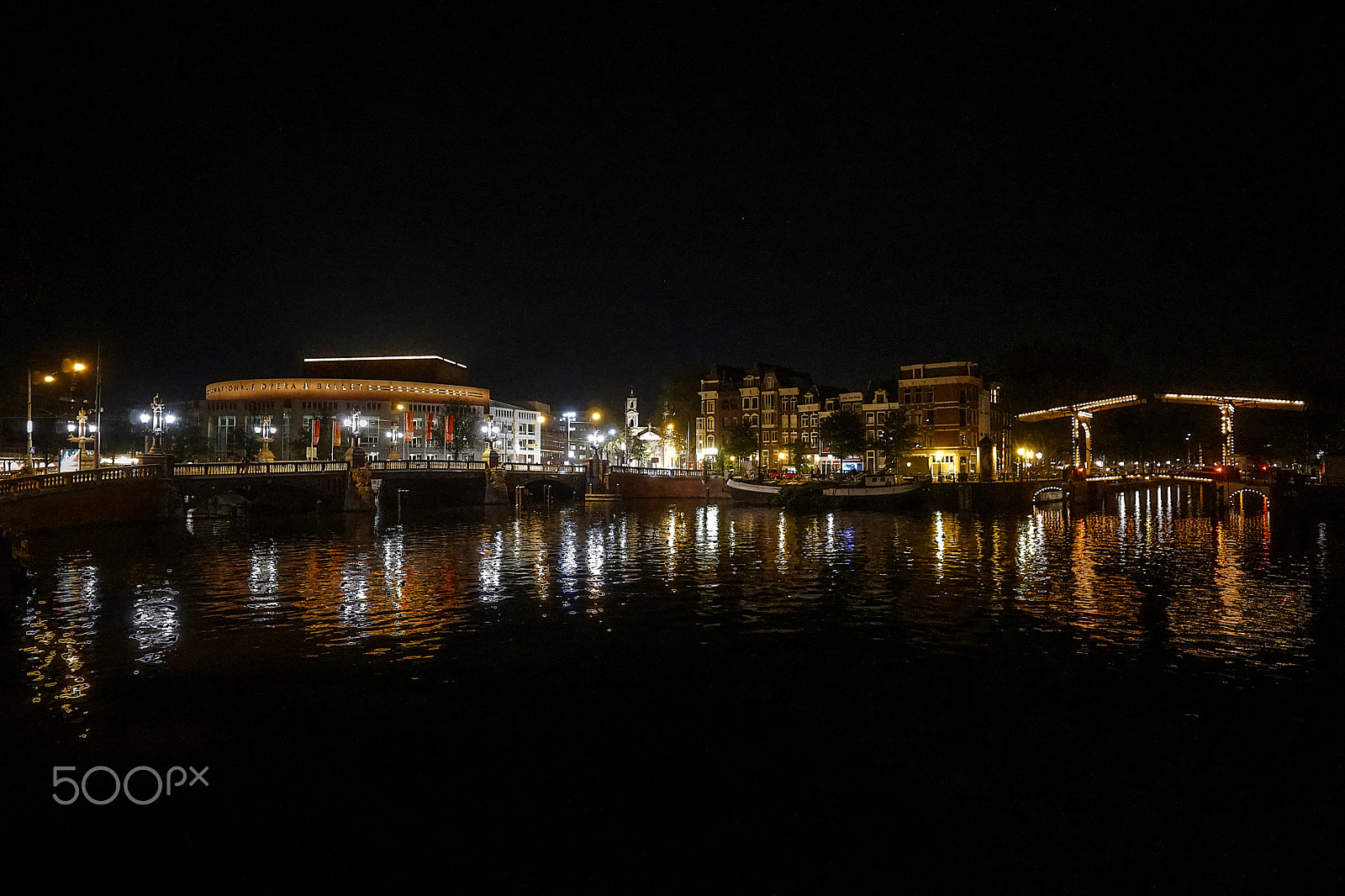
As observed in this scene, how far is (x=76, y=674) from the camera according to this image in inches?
701

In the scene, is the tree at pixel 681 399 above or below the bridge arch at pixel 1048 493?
above

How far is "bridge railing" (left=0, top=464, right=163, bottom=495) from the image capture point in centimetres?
4234

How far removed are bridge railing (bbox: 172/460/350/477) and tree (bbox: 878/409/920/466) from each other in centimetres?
6256

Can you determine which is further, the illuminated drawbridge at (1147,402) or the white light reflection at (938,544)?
the illuminated drawbridge at (1147,402)

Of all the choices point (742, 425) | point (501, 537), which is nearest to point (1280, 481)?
point (742, 425)

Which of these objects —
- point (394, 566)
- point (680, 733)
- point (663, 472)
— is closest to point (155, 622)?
point (394, 566)

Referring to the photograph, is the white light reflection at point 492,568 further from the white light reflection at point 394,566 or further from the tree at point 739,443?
the tree at point 739,443

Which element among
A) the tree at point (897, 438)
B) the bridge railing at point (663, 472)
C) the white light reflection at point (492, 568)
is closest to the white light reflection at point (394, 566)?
the white light reflection at point (492, 568)

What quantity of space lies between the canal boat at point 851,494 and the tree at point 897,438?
14.5 m

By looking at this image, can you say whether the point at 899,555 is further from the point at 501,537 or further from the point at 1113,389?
the point at 1113,389

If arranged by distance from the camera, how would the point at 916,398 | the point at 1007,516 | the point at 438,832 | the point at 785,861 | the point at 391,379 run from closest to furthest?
the point at 785,861, the point at 438,832, the point at 1007,516, the point at 916,398, the point at 391,379

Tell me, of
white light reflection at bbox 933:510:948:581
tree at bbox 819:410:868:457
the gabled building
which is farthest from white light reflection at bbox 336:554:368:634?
the gabled building

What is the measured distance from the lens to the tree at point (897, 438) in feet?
331

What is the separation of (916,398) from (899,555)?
7256 cm
